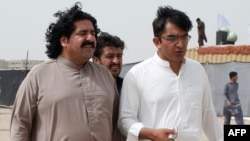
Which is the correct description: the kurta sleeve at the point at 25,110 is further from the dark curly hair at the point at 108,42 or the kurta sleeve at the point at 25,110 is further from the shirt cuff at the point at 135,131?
the dark curly hair at the point at 108,42

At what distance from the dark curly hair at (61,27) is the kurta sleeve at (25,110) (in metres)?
0.29

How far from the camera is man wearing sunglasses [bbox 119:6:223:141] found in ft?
10.3

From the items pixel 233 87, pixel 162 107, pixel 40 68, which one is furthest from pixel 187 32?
pixel 233 87

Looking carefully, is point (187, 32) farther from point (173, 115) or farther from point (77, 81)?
point (77, 81)

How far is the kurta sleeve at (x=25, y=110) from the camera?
123 inches

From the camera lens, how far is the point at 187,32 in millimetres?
3211

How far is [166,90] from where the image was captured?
3.17 m

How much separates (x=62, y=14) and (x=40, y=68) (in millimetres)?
416

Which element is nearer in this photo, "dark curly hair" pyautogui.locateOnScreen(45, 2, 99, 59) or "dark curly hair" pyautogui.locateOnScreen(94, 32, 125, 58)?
"dark curly hair" pyautogui.locateOnScreen(45, 2, 99, 59)

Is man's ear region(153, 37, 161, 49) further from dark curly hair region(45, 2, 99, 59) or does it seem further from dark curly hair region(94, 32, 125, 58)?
dark curly hair region(94, 32, 125, 58)

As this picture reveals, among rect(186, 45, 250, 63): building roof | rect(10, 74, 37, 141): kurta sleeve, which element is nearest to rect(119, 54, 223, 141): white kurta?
rect(10, 74, 37, 141): kurta sleeve
